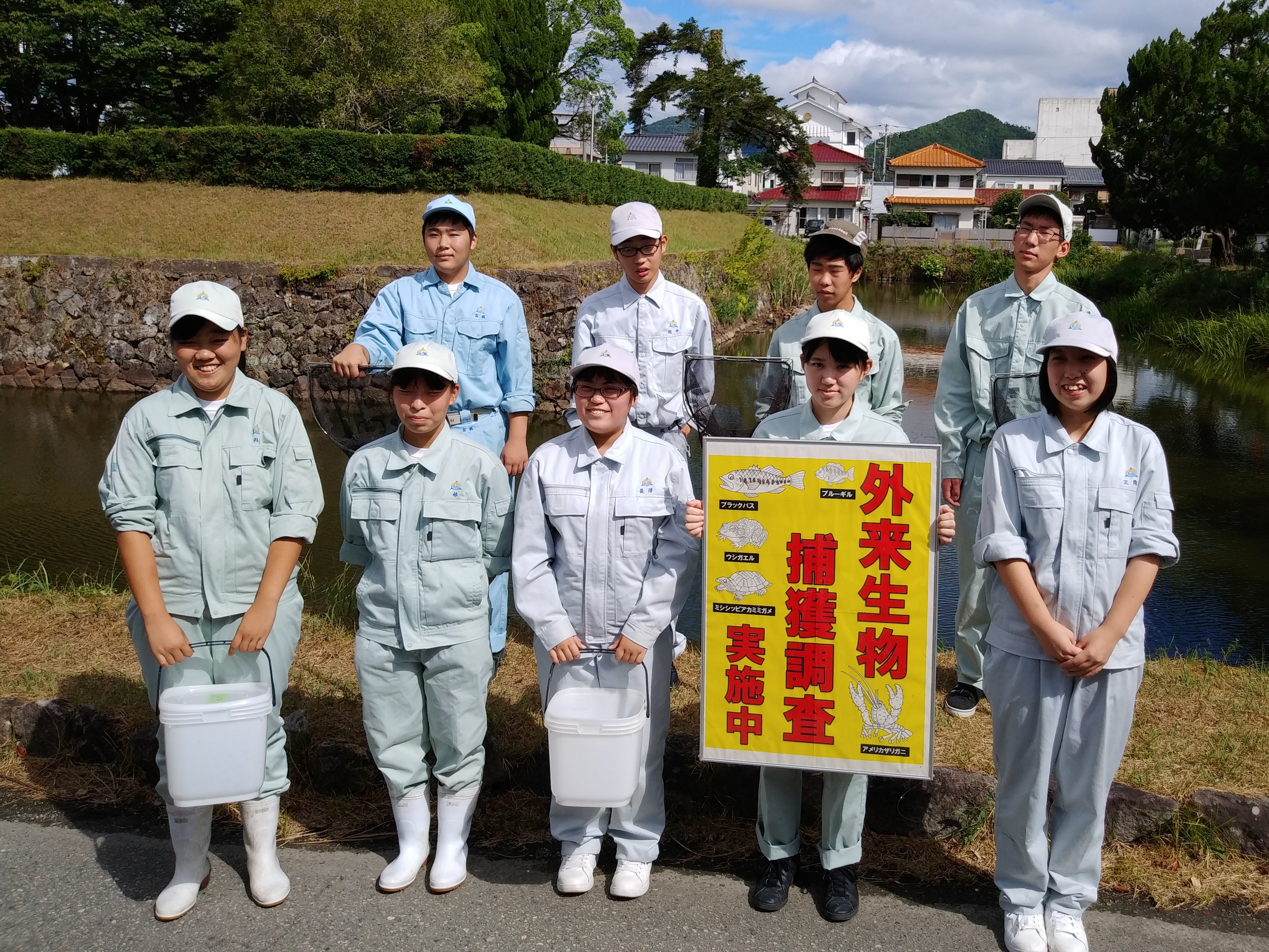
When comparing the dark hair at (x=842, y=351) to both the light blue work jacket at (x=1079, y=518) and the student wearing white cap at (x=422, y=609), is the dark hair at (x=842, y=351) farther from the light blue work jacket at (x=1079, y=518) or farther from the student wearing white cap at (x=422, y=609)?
the student wearing white cap at (x=422, y=609)

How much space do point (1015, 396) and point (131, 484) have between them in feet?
10.7

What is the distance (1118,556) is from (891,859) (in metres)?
1.26

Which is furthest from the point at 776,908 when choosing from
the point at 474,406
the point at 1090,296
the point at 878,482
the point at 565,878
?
the point at 1090,296

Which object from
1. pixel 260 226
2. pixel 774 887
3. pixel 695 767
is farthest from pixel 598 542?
pixel 260 226

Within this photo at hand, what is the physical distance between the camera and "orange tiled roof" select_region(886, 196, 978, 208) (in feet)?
192

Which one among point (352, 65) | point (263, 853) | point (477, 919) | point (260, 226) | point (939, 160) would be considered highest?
point (939, 160)

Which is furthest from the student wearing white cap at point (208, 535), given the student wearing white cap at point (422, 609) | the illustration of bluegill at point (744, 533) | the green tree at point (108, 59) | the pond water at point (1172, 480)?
the green tree at point (108, 59)

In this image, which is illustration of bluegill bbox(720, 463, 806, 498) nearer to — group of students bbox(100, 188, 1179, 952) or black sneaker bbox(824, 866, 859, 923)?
group of students bbox(100, 188, 1179, 952)

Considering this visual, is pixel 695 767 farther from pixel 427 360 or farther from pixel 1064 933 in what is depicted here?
pixel 427 360

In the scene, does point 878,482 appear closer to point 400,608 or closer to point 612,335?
point 400,608

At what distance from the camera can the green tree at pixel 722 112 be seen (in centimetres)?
4197

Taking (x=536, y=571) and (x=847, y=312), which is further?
(x=847, y=312)

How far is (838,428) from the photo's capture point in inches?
120

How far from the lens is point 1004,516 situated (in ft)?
9.27
